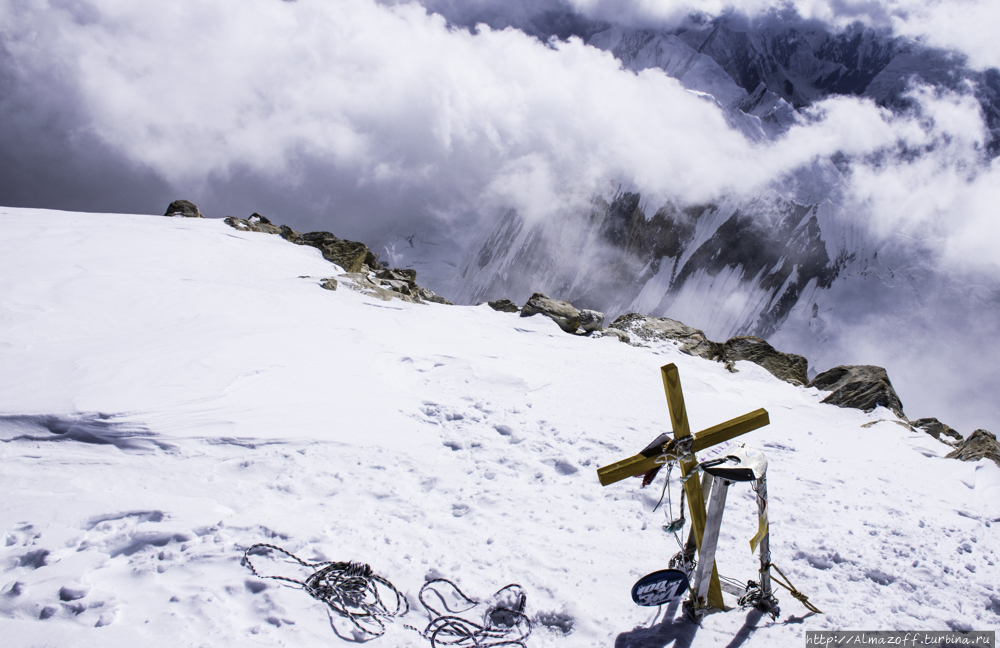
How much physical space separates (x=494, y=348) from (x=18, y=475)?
8.18 metres

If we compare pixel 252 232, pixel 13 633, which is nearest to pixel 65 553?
pixel 13 633

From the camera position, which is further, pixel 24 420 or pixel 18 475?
→ pixel 24 420

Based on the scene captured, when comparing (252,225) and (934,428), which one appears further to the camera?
(252,225)

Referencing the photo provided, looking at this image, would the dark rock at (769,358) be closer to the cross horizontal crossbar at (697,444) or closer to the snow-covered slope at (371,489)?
the snow-covered slope at (371,489)

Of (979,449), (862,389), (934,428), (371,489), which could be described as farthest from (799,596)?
(934,428)

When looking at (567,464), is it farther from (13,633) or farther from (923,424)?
(923,424)

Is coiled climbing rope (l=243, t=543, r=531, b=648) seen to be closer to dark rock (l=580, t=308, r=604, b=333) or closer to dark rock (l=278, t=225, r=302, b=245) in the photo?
dark rock (l=580, t=308, r=604, b=333)

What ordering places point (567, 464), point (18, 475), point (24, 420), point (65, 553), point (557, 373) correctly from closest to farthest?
point (65, 553) → point (18, 475) → point (24, 420) → point (567, 464) → point (557, 373)

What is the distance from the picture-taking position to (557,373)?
10.1 meters

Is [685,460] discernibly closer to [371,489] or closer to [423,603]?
[423,603]

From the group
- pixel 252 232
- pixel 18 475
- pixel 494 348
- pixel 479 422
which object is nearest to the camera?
pixel 18 475

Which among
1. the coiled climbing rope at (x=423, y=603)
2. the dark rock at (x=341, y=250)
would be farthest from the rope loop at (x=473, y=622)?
the dark rock at (x=341, y=250)

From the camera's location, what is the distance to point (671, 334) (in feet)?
61.5

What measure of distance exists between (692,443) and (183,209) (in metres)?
31.3
